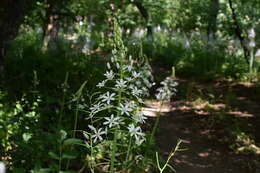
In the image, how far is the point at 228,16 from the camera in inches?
531

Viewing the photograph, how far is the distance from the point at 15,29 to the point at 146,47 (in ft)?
36.9

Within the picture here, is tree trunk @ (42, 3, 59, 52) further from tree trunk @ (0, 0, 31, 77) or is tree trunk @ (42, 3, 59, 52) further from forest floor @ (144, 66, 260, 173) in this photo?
tree trunk @ (0, 0, 31, 77)

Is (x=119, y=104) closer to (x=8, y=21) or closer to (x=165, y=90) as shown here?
(x=165, y=90)

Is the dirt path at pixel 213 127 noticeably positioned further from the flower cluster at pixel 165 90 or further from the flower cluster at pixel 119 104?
the flower cluster at pixel 119 104

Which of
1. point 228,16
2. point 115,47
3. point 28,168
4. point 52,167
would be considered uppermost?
point 228,16

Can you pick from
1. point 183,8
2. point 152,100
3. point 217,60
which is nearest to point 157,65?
point 217,60

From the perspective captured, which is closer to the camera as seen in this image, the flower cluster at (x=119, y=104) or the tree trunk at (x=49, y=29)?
the flower cluster at (x=119, y=104)

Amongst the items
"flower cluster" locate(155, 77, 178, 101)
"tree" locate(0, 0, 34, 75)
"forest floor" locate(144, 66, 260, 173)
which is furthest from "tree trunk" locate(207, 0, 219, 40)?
"flower cluster" locate(155, 77, 178, 101)

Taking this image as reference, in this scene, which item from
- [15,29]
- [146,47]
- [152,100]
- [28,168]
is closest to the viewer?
[28,168]

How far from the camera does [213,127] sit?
7.12 meters

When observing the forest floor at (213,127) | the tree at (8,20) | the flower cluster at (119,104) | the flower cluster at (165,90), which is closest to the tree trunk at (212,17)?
the forest floor at (213,127)

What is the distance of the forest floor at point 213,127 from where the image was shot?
18.6 feet

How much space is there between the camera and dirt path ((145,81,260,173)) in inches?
223

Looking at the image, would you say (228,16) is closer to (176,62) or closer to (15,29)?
(176,62)
